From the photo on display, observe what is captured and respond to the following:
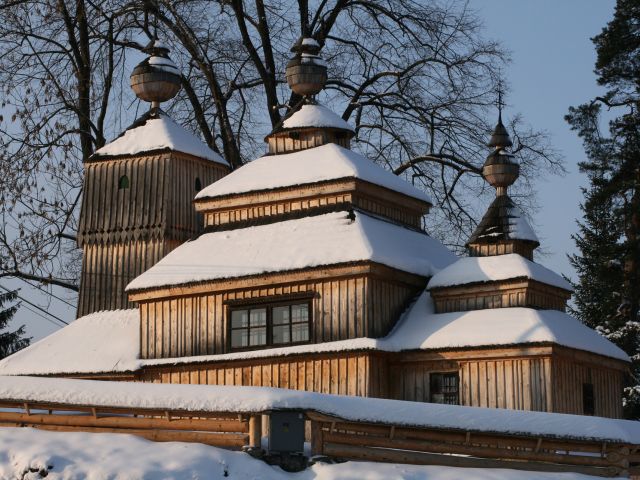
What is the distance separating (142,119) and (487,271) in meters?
11.9

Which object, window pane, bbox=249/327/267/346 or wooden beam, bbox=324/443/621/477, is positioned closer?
wooden beam, bbox=324/443/621/477

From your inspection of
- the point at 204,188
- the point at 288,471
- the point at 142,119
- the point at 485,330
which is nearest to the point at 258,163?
the point at 204,188

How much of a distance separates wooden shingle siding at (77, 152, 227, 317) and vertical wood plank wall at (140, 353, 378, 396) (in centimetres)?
487

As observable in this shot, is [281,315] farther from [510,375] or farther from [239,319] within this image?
[510,375]

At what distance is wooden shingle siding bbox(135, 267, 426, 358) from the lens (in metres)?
30.2

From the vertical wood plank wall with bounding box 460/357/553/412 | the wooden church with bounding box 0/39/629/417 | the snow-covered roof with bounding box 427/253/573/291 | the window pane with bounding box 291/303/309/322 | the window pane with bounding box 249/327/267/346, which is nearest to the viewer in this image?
the vertical wood plank wall with bounding box 460/357/553/412

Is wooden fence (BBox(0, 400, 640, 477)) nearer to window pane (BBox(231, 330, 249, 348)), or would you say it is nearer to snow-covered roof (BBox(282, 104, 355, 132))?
window pane (BBox(231, 330, 249, 348))

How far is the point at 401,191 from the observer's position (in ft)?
110

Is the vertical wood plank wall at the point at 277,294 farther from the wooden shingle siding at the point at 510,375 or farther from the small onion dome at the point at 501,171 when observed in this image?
the small onion dome at the point at 501,171

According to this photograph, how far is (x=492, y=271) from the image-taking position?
3058 centimetres

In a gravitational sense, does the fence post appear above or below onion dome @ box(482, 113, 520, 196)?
below

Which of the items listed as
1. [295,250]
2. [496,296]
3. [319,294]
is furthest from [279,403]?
[496,296]

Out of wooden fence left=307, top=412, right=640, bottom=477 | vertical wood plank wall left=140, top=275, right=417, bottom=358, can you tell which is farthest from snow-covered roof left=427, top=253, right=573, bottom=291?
wooden fence left=307, top=412, right=640, bottom=477

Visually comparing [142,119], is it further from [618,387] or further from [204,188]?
[618,387]
